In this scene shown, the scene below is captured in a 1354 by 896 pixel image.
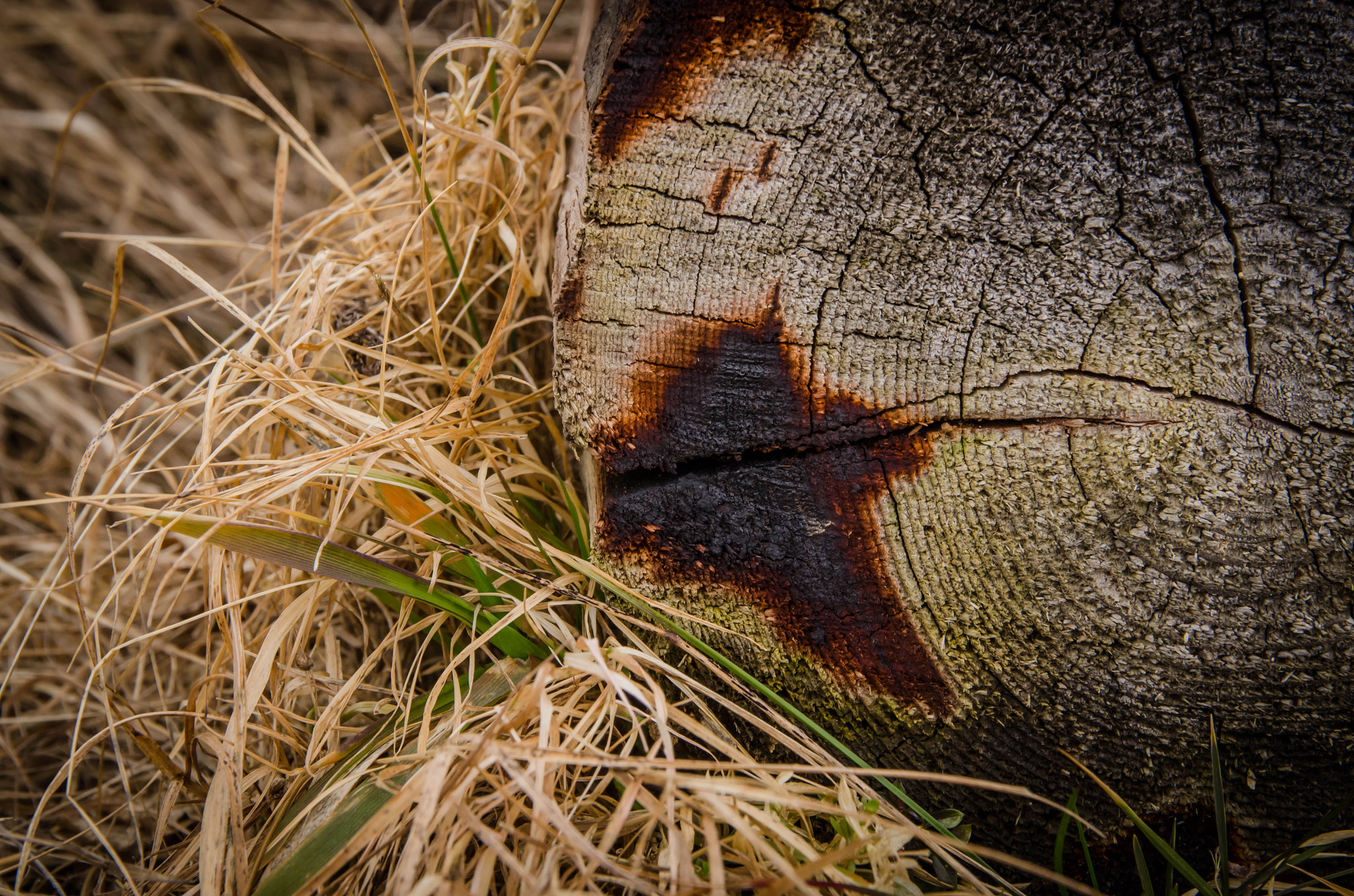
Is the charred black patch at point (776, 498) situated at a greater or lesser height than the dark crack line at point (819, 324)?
lesser

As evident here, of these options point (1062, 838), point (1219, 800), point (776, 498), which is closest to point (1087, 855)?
point (1062, 838)

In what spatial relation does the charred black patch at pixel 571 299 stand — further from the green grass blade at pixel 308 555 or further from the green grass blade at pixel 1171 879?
the green grass blade at pixel 1171 879

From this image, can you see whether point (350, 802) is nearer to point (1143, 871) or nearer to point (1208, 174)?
point (1143, 871)

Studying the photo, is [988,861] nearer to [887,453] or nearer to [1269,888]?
[1269,888]

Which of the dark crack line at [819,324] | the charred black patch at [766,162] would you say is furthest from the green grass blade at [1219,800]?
the charred black patch at [766,162]

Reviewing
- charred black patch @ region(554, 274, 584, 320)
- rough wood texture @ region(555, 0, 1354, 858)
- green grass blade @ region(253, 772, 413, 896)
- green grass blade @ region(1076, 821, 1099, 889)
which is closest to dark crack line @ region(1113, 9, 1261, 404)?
rough wood texture @ region(555, 0, 1354, 858)
